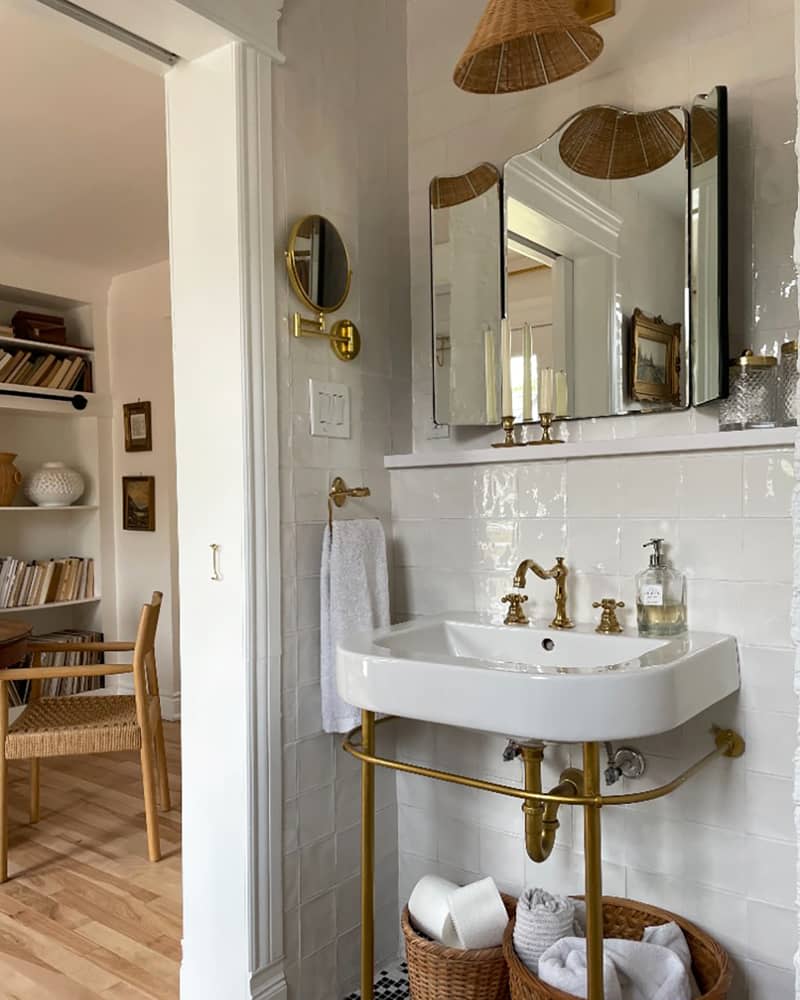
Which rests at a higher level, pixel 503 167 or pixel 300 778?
pixel 503 167

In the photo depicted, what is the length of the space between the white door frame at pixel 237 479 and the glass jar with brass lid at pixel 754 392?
0.93 metres

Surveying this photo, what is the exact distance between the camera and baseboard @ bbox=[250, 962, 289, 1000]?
66.0 inches

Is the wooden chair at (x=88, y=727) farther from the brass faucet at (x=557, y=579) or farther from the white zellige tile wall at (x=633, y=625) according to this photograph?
the brass faucet at (x=557, y=579)

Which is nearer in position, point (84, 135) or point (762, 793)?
point (762, 793)

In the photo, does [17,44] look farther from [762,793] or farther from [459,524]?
[762,793]

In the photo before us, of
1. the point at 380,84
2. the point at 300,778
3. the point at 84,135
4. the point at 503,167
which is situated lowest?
the point at 300,778

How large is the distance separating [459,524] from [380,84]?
1112 mm

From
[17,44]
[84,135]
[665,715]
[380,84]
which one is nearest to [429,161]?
[380,84]

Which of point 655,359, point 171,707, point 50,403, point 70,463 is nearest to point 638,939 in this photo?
point 655,359

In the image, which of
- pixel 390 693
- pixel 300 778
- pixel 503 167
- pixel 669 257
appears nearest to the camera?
pixel 390 693

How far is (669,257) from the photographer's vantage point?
1676 millimetres

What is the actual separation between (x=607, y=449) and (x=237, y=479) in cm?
77

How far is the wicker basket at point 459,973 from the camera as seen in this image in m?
1.64

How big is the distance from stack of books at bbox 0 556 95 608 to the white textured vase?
32 cm
